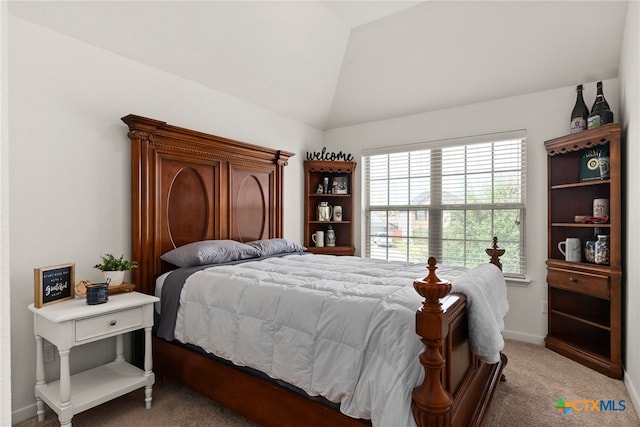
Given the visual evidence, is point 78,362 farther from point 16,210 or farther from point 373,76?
point 373,76

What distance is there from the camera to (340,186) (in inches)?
185

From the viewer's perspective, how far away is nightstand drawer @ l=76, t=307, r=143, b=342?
1948mm

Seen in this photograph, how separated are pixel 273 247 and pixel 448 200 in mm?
2130

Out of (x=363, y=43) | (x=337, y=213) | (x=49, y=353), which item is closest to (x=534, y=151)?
(x=363, y=43)

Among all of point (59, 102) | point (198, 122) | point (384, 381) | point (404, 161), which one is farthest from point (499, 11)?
point (59, 102)

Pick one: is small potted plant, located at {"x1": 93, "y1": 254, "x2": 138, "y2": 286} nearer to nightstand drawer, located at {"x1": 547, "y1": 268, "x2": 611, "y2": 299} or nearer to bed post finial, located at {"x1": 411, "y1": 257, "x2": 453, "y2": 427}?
bed post finial, located at {"x1": 411, "y1": 257, "x2": 453, "y2": 427}

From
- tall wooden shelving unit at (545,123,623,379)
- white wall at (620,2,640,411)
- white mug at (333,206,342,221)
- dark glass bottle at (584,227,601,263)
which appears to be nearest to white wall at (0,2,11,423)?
white wall at (620,2,640,411)

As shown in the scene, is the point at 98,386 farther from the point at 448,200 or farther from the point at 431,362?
the point at 448,200

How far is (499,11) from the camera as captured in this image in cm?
302

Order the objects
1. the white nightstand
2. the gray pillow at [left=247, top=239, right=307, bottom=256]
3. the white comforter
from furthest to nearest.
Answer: the gray pillow at [left=247, top=239, right=307, bottom=256] < the white nightstand < the white comforter

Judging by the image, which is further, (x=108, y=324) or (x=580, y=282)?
(x=580, y=282)

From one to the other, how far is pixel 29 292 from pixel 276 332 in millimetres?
1694

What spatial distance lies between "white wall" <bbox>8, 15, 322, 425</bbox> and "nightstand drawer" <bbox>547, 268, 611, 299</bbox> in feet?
12.4

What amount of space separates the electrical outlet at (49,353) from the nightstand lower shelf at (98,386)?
17 cm
